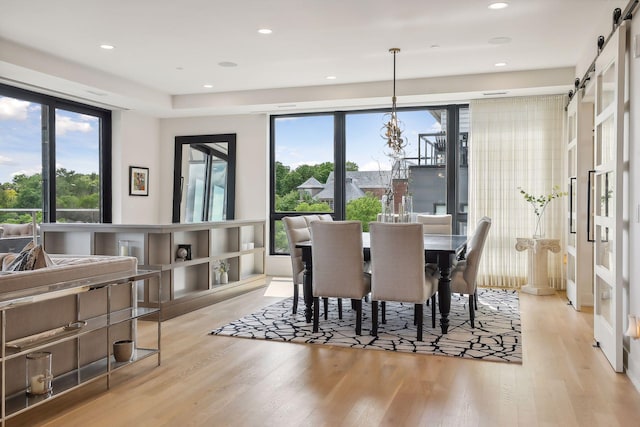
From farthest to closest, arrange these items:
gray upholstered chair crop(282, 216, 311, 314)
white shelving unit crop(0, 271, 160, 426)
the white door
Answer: gray upholstered chair crop(282, 216, 311, 314) < the white door < white shelving unit crop(0, 271, 160, 426)

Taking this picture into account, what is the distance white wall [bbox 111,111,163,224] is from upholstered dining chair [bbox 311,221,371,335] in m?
4.28

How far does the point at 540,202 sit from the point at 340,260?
359 cm

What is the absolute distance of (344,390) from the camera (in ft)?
10.1

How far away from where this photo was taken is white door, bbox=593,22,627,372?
11.1 feet

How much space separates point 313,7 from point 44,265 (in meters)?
2.77

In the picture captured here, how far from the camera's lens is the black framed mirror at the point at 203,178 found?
8.16 meters

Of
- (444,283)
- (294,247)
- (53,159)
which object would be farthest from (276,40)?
(53,159)

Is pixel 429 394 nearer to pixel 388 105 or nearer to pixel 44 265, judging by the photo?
pixel 44 265

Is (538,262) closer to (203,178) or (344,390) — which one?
(344,390)

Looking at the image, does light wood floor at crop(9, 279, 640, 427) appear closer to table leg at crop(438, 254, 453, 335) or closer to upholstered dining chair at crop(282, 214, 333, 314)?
table leg at crop(438, 254, 453, 335)

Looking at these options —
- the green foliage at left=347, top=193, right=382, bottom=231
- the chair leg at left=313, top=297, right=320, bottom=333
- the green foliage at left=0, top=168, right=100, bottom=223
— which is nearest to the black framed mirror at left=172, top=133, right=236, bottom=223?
the green foliage at left=0, top=168, right=100, bottom=223

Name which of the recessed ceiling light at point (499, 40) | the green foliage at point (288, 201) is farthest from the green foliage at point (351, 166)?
the recessed ceiling light at point (499, 40)

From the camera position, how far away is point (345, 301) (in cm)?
588

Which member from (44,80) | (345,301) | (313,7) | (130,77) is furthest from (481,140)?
(44,80)
